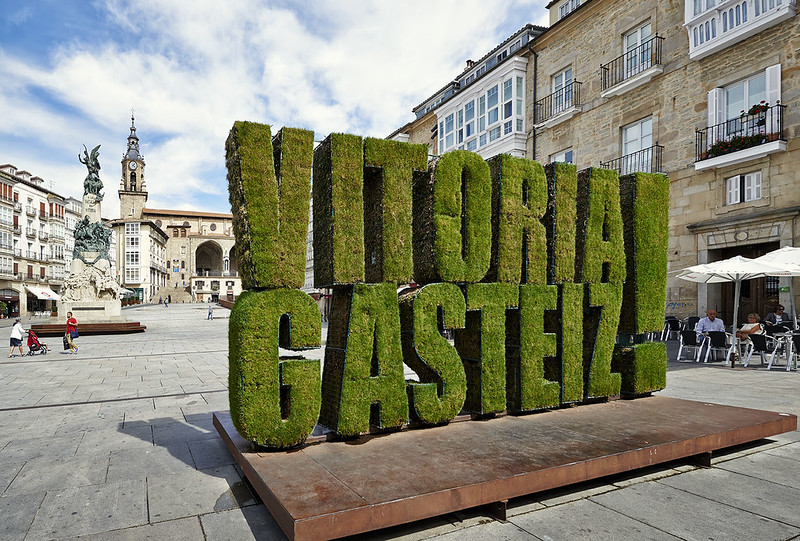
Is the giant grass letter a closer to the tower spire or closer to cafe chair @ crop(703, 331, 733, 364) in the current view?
cafe chair @ crop(703, 331, 733, 364)

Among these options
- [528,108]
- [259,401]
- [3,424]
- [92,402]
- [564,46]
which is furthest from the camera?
[528,108]

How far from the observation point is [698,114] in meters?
17.7

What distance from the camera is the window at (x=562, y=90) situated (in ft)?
76.5

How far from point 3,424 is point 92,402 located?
5.01 ft

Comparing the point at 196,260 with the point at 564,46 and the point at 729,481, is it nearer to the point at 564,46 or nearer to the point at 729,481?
the point at 564,46

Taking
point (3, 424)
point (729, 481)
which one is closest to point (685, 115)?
point (729, 481)

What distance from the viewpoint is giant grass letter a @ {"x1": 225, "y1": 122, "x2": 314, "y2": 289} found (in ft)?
16.6

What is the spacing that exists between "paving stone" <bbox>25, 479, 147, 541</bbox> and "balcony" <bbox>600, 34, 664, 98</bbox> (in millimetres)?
20956

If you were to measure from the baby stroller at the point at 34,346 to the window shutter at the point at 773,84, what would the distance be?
82.0 ft

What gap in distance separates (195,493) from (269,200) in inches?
114

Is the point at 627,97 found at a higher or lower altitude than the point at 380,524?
higher

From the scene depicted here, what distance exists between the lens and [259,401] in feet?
16.1

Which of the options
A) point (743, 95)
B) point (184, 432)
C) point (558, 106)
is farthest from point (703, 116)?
point (184, 432)

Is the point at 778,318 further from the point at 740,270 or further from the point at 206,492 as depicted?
the point at 206,492
